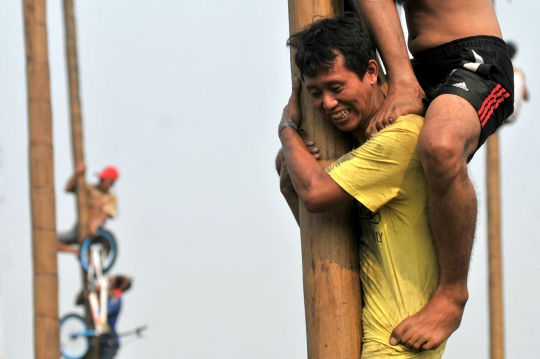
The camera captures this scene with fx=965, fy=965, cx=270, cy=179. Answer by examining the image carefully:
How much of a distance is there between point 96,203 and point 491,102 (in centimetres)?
1155

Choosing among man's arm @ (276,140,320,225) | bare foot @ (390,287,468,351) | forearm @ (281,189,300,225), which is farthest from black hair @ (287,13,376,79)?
bare foot @ (390,287,468,351)

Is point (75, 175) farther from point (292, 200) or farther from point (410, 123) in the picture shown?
point (410, 123)

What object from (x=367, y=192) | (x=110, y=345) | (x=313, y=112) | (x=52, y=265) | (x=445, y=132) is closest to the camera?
(x=445, y=132)

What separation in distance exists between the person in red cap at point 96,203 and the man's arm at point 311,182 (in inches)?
410

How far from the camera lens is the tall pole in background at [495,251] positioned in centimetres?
1303

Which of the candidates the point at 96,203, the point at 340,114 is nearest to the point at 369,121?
the point at 340,114

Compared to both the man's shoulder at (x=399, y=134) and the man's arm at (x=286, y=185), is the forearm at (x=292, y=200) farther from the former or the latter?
the man's shoulder at (x=399, y=134)

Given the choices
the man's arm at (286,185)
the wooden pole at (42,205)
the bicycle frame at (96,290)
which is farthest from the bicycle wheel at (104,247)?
the man's arm at (286,185)

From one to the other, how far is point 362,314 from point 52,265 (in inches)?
223

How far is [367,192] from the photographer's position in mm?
3250

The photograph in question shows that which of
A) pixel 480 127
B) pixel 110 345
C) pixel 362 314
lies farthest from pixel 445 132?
pixel 110 345

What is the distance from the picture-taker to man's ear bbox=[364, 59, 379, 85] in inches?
132

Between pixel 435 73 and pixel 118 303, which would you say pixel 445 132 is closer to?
pixel 435 73

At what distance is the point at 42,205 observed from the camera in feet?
28.1
